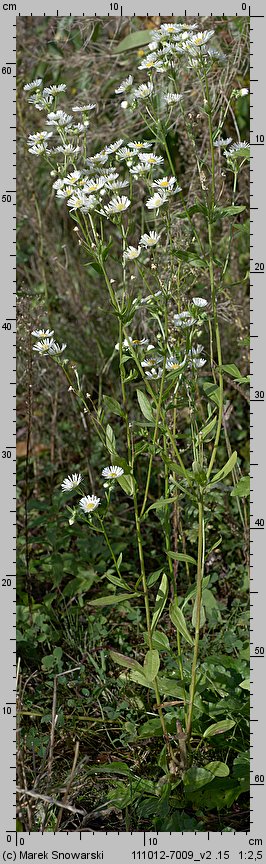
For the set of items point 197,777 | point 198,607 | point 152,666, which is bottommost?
point 197,777

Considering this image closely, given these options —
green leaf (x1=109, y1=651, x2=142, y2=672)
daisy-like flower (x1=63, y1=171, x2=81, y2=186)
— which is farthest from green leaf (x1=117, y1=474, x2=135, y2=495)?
daisy-like flower (x1=63, y1=171, x2=81, y2=186)

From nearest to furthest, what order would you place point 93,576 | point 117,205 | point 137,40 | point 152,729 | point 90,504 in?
point 117,205, point 90,504, point 152,729, point 93,576, point 137,40

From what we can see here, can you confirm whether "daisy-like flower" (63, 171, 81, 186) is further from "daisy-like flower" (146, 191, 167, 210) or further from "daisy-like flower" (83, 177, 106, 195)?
"daisy-like flower" (146, 191, 167, 210)

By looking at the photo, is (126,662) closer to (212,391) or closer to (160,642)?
(160,642)

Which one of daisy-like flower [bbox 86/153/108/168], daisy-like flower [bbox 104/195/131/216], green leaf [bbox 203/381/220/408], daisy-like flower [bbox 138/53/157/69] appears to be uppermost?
daisy-like flower [bbox 138/53/157/69]

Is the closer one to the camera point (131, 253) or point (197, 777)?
point (131, 253)

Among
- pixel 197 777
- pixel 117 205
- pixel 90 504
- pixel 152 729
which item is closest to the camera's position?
pixel 117 205

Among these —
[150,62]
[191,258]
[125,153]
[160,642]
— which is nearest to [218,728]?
[160,642]
